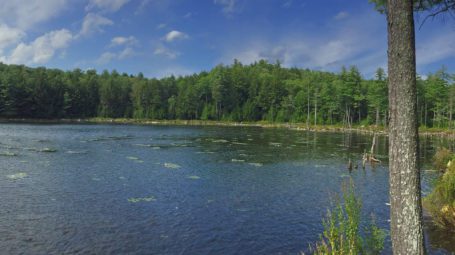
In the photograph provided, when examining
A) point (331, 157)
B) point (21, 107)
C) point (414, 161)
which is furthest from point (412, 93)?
point (21, 107)

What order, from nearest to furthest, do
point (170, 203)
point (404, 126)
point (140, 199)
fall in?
1. point (404, 126)
2. point (170, 203)
3. point (140, 199)

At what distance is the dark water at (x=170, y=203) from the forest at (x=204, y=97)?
81796 mm

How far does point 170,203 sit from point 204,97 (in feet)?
440

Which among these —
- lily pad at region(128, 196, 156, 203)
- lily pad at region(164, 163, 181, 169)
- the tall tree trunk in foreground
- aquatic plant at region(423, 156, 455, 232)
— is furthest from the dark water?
the tall tree trunk in foreground

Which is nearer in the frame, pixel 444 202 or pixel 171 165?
pixel 444 202

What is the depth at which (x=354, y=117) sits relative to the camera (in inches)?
4892

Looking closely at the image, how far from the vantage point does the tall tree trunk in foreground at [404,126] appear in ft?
21.3

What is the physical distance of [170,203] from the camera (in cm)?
2128

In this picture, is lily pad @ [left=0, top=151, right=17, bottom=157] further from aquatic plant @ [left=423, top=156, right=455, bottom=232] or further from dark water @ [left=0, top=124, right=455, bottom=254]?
aquatic plant @ [left=423, top=156, right=455, bottom=232]

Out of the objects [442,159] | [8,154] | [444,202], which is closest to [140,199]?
[444,202]

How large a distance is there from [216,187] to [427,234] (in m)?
14.2

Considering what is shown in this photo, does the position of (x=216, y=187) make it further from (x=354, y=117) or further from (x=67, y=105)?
(x=67, y=105)

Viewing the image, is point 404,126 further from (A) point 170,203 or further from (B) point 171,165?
(B) point 171,165

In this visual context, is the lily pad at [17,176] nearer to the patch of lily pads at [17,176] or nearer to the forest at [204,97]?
the patch of lily pads at [17,176]
